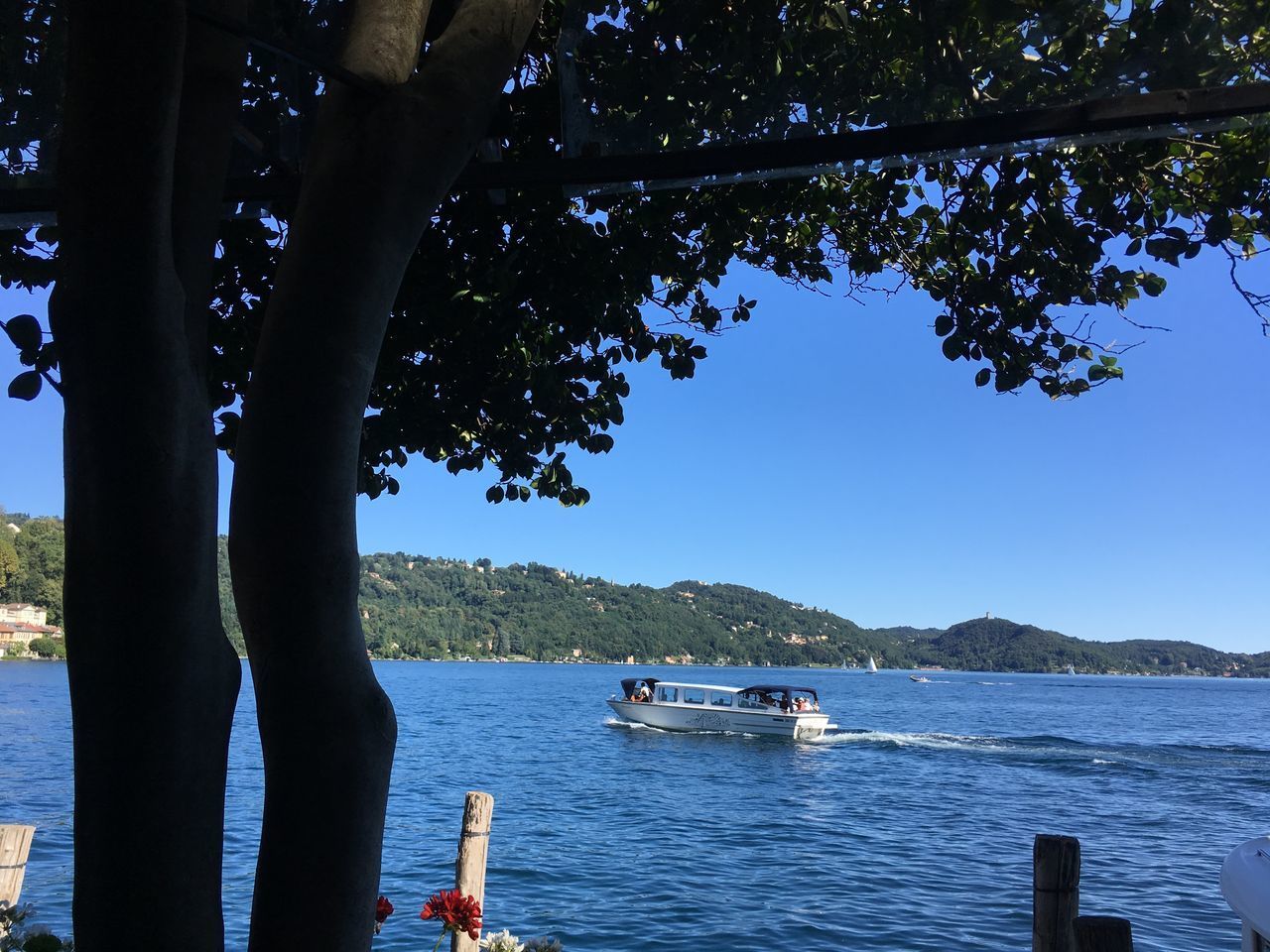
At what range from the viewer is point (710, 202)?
550 centimetres

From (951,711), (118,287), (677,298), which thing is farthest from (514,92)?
(951,711)

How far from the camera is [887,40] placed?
3172 millimetres

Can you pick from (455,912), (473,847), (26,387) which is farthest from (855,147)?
(473,847)

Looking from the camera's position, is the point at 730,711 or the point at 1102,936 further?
the point at 730,711

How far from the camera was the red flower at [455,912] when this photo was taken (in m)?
5.43

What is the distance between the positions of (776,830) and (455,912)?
66.3 feet

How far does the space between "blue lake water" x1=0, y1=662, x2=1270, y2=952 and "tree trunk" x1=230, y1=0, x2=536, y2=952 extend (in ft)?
36.4

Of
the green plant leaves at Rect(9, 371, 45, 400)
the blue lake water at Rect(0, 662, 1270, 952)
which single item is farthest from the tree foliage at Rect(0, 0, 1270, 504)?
the blue lake water at Rect(0, 662, 1270, 952)

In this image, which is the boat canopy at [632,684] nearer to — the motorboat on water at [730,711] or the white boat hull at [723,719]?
the motorboat on water at [730,711]

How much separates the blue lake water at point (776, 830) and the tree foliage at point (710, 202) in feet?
28.2

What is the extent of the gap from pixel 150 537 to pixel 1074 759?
4735 cm

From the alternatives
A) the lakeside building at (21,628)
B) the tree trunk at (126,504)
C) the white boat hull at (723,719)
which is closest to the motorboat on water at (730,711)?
the white boat hull at (723,719)

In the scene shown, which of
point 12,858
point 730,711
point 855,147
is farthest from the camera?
point 730,711

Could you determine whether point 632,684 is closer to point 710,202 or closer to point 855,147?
point 710,202
